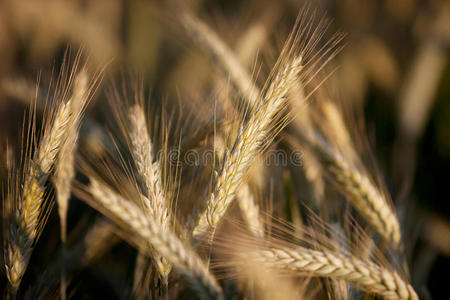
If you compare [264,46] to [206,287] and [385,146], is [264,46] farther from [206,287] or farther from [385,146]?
[206,287]

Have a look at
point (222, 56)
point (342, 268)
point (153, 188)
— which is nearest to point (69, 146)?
point (153, 188)

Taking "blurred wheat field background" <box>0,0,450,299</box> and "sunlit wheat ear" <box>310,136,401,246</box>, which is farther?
"sunlit wheat ear" <box>310,136,401,246</box>

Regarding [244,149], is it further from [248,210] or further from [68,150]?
[68,150]

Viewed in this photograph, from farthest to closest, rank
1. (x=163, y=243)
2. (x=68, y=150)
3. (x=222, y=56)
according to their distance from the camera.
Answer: (x=222, y=56), (x=68, y=150), (x=163, y=243)

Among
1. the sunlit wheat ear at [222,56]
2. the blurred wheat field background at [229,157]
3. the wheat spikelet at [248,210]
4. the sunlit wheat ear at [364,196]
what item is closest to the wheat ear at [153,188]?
the blurred wheat field background at [229,157]

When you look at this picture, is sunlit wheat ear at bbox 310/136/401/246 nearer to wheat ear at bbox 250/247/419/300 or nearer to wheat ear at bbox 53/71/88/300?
wheat ear at bbox 250/247/419/300

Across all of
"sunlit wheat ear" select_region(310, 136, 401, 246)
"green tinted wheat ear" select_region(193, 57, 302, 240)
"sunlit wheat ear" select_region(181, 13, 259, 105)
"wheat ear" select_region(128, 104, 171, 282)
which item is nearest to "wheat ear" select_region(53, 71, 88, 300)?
"wheat ear" select_region(128, 104, 171, 282)

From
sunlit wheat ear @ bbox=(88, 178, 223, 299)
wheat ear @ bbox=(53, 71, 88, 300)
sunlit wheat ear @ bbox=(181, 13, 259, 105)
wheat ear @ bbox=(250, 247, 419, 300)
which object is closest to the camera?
sunlit wheat ear @ bbox=(88, 178, 223, 299)

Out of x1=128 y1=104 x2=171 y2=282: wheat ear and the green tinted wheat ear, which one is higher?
the green tinted wheat ear

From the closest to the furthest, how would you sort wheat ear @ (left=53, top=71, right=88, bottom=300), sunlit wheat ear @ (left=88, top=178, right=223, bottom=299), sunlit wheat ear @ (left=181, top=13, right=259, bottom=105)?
sunlit wheat ear @ (left=88, top=178, right=223, bottom=299) < wheat ear @ (left=53, top=71, right=88, bottom=300) < sunlit wheat ear @ (left=181, top=13, right=259, bottom=105)
